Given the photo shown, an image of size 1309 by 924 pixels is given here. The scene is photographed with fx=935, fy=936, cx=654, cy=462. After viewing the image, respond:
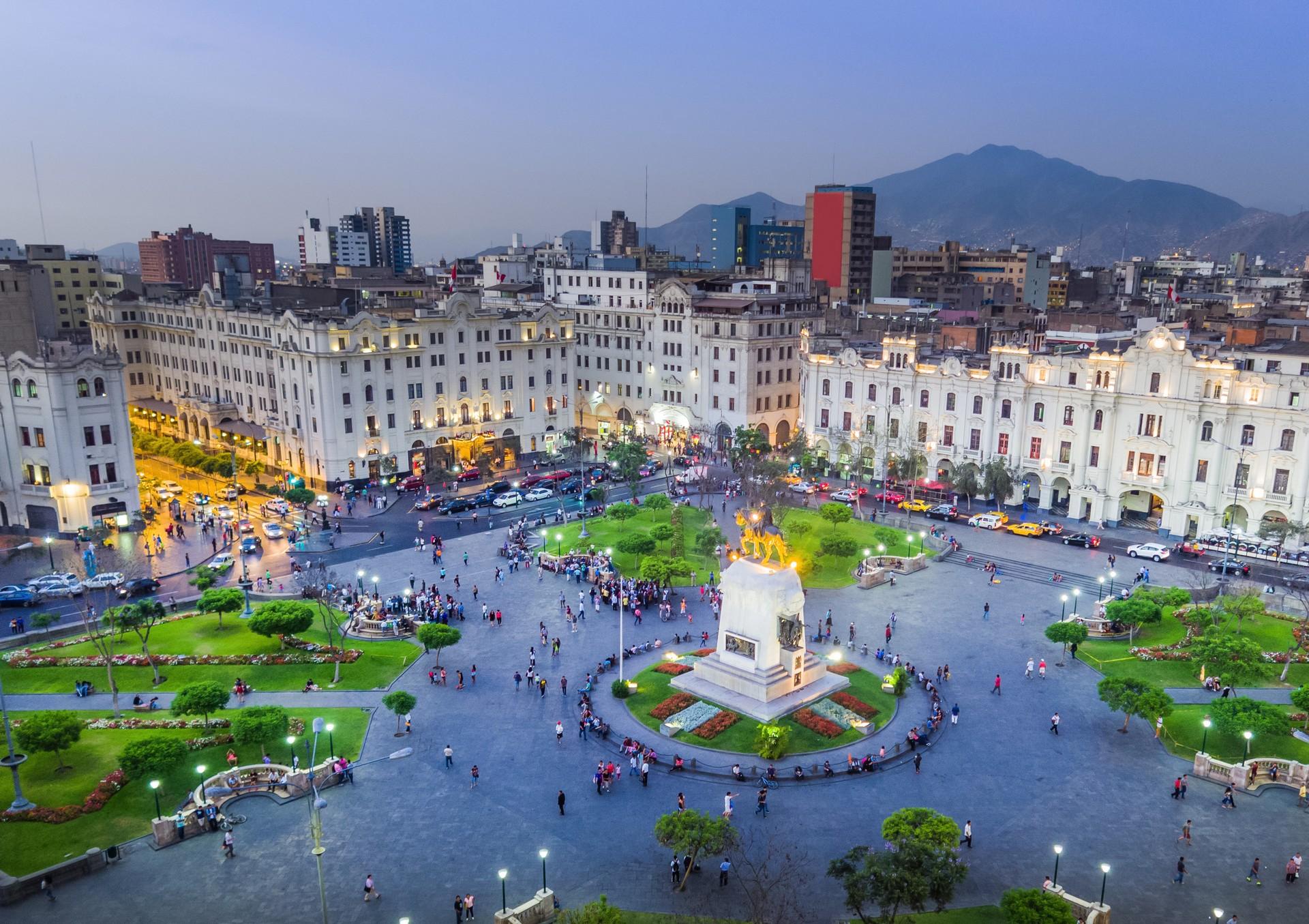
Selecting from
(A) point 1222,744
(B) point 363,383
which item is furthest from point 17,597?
(A) point 1222,744

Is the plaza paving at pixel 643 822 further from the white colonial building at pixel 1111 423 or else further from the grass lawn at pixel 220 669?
the white colonial building at pixel 1111 423

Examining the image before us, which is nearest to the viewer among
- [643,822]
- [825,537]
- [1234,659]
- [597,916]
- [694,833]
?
[597,916]

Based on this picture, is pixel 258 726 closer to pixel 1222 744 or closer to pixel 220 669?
pixel 220 669

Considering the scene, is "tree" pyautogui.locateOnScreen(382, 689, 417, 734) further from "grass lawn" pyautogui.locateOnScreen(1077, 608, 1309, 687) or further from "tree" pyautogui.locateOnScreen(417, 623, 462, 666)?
"grass lawn" pyautogui.locateOnScreen(1077, 608, 1309, 687)

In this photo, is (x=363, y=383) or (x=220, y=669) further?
(x=363, y=383)

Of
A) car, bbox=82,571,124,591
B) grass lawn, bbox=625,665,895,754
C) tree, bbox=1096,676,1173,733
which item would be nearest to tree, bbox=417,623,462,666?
grass lawn, bbox=625,665,895,754

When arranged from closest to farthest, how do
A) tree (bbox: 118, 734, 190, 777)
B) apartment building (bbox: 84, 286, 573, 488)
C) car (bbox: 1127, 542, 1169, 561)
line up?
tree (bbox: 118, 734, 190, 777) → car (bbox: 1127, 542, 1169, 561) → apartment building (bbox: 84, 286, 573, 488)
